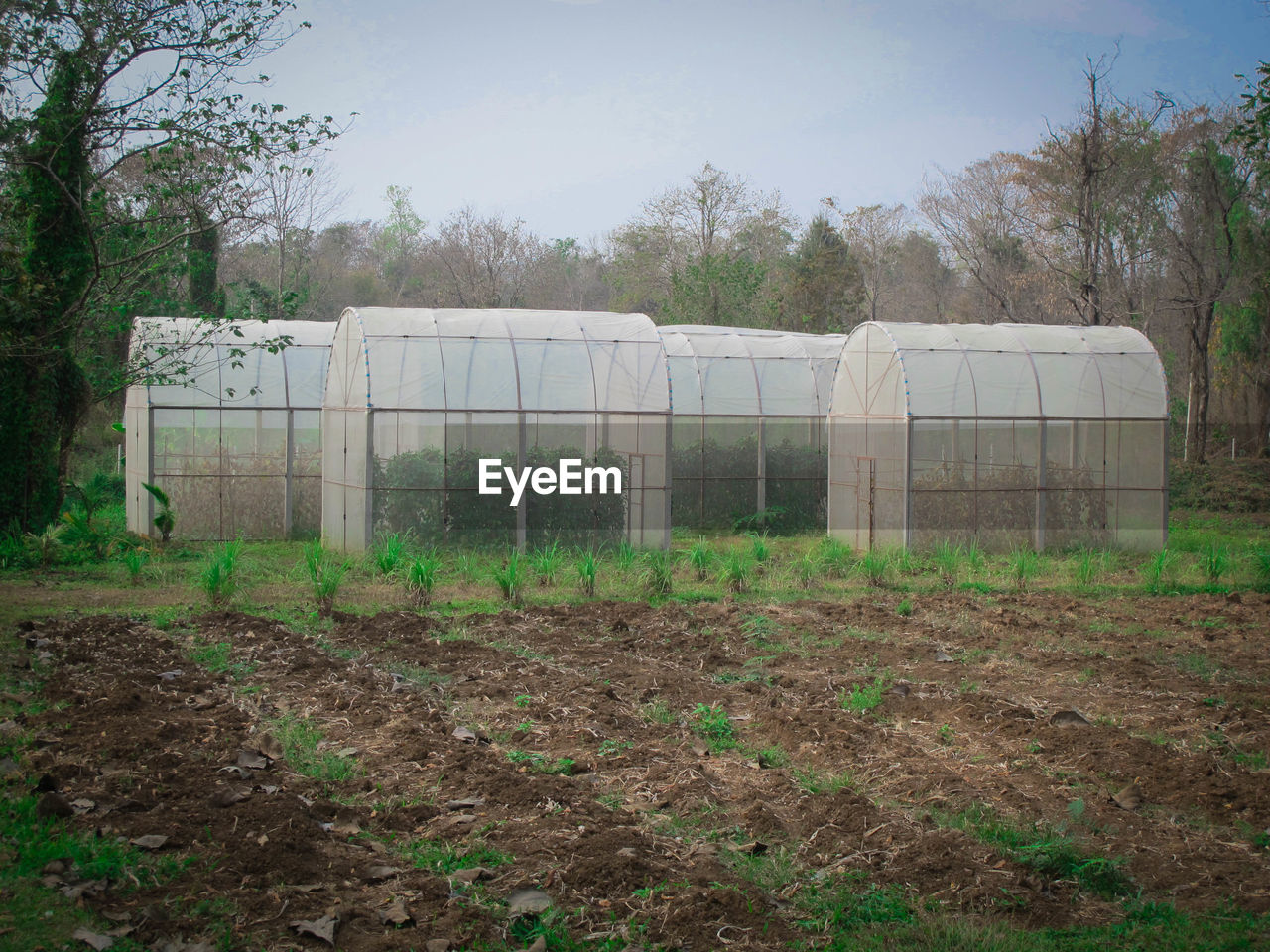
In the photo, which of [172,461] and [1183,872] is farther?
[172,461]

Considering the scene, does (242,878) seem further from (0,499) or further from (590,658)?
(0,499)

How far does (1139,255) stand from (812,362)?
14080 mm

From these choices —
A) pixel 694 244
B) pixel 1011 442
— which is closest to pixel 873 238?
Result: pixel 694 244

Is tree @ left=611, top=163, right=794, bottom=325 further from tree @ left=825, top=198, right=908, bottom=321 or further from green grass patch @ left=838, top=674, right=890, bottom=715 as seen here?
green grass patch @ left=838, top=674, right=890, bottom=715

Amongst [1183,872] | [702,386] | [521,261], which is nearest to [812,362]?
[702,386]

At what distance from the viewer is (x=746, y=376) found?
1997 centimetres

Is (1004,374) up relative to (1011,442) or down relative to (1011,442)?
up

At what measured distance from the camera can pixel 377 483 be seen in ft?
47.1

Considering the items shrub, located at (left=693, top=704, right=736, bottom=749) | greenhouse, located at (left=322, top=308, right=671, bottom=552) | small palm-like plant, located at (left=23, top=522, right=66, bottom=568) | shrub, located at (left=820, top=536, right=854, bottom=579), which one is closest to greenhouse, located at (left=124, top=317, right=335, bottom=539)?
greenhouse, located at (left=322, top=308, right=671, bottom=552)

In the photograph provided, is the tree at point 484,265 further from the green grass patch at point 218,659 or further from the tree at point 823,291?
the green grass patch at point 218,659

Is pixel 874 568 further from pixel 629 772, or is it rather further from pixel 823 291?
pixel 823 291

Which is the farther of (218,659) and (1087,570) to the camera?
(1087,570)

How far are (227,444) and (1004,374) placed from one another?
12.5 metres

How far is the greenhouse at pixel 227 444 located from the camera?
1662 cm
